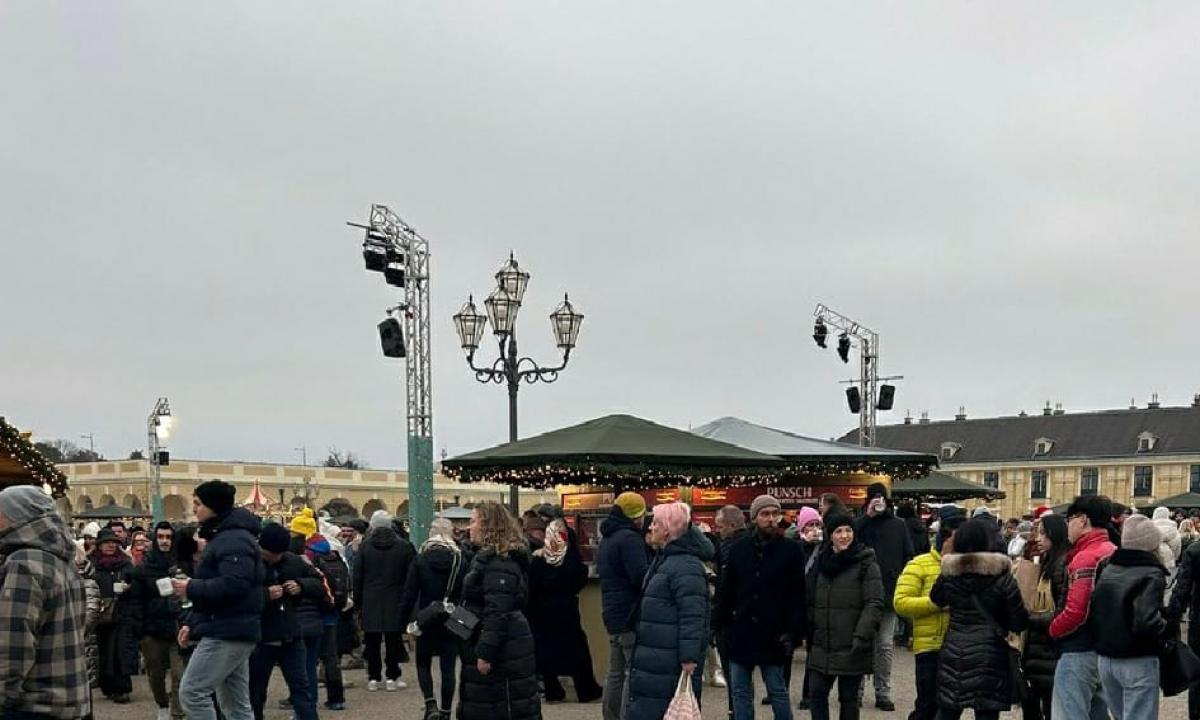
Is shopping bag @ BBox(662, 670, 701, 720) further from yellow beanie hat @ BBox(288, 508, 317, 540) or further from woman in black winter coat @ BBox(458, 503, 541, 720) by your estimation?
yellow beanie hat @ BBox(288, 508, 317, 540)

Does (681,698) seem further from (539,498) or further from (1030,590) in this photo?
(539,498)

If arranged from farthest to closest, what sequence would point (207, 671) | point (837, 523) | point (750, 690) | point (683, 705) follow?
point (837, 523) → point (750, 690) → point (207, 671) → point (683, 705)

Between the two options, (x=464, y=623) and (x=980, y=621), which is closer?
(x=980, y=621)

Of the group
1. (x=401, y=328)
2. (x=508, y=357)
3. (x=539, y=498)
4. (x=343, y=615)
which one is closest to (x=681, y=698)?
(x=343, y=615)

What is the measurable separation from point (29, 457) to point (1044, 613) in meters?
10.4

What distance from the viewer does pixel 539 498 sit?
83.8 m

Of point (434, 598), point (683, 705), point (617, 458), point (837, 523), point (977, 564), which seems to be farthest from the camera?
point (617, 458)

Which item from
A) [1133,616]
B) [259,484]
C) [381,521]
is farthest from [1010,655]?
[259,484]

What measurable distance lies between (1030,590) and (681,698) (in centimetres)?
235

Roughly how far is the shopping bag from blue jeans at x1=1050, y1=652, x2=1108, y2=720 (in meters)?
2.13

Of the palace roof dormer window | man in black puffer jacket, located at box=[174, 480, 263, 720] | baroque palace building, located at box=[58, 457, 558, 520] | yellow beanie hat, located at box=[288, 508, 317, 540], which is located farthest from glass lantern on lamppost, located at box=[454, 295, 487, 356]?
the palace roof dormer window

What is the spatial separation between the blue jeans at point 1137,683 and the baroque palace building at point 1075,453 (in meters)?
75.8

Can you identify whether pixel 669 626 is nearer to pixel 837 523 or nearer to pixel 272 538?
pixel 837 523

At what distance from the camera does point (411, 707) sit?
10227 millimetres
